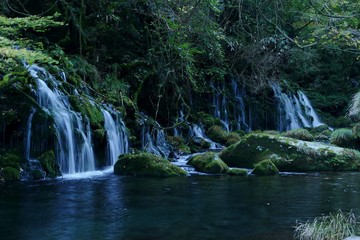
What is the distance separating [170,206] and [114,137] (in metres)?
6.79

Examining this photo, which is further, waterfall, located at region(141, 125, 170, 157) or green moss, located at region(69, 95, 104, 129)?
waterfall, located at region(141, 125, 170, 157)

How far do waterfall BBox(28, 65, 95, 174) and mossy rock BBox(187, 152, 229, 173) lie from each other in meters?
3.15

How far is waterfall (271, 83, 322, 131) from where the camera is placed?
2626 centimetres

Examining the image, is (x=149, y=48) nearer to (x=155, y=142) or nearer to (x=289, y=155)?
(x=155, y=142)

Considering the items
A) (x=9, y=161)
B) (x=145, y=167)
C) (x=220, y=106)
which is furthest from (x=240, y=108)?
(x=9, y=161)

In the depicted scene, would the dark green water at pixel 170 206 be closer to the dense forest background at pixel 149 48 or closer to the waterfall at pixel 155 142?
the dense forest background at pixel 149 48

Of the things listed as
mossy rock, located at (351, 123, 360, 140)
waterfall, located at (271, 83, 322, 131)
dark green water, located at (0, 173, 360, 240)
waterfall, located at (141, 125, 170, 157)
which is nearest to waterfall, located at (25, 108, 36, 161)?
dark green water, located at (0, 173, 360, 240)

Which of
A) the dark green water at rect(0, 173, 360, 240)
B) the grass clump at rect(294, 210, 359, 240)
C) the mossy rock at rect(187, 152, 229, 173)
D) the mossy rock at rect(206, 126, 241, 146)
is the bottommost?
the grass clump at rect(294, 210, 359, 240)

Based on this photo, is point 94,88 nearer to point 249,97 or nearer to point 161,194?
point 161,194

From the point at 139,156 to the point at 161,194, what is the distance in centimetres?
332

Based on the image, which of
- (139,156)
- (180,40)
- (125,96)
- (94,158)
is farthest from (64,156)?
(180,40)

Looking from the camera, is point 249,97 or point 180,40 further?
point 249,97

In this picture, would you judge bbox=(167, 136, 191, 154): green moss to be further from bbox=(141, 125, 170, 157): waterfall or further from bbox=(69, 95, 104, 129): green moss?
bbox=(69, 95, 104, 129): green moss

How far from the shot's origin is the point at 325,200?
9.12 meters
